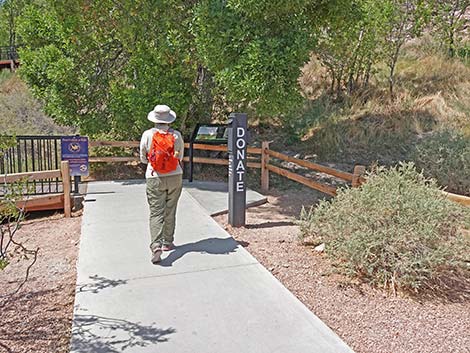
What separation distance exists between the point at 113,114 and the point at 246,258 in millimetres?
6441

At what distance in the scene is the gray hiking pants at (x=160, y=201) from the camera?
15.8 ft

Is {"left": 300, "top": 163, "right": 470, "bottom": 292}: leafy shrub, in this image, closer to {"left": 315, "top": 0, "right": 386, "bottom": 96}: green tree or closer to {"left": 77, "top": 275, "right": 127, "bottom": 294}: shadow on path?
{"left": 77, "top": 275, "right": 127, "bottom": 294}: shadow on path

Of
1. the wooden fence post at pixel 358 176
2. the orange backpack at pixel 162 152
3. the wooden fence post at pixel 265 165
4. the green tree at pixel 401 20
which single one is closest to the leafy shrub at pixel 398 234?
the wooden fence post at pixel 358 176

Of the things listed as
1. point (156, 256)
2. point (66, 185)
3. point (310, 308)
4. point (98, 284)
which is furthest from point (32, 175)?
point (310, 308)

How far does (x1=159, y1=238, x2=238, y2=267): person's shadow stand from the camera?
16.5ft

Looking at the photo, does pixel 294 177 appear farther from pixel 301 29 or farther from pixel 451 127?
pixel 451 127

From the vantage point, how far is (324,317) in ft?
12.2

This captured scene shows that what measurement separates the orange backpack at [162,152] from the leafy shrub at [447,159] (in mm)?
7144

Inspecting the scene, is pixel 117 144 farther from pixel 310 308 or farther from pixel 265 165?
pixel 310 308

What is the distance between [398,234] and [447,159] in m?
6.52

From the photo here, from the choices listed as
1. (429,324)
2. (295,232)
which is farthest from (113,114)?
(429,324)

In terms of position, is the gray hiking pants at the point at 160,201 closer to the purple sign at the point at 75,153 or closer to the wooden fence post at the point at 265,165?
the purple sign at the point at 75,153

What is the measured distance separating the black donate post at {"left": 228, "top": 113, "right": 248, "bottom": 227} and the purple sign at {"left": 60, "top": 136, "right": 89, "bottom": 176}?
12.1ft

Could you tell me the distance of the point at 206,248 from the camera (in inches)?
210
